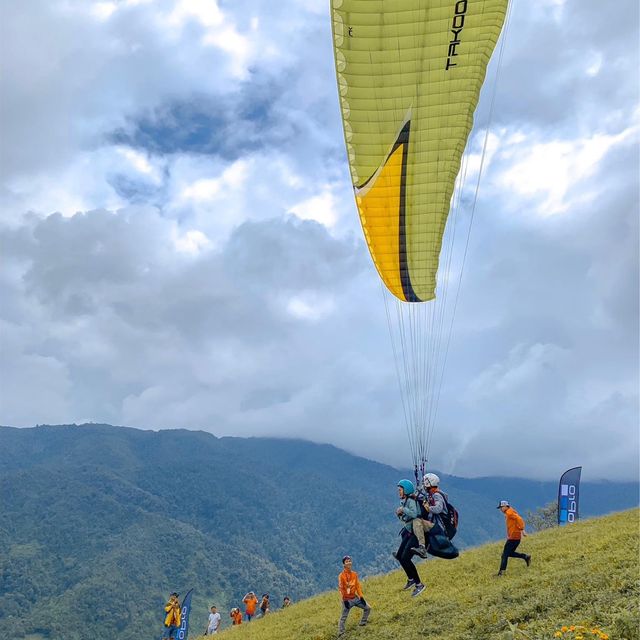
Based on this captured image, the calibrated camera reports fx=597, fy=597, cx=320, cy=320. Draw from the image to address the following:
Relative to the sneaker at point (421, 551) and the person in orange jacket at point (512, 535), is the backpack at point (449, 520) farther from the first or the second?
the person in orange jacket at point (512, 535)

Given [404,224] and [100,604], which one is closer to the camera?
[404,224]

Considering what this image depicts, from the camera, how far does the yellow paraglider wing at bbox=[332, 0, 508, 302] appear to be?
32.6 feet

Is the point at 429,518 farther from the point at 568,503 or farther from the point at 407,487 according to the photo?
the point at 568,503

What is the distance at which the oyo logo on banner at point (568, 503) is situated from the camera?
26625 mm

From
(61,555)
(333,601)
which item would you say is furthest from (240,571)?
(333,601)

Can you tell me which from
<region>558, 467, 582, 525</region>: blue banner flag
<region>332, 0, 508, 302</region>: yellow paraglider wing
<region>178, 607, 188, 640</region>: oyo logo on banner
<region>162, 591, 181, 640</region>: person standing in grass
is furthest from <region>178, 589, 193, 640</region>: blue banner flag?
<region>332, 0, 508, 302</region>: yellow paraglider wing

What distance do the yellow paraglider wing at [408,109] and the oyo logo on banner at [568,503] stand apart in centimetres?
1779

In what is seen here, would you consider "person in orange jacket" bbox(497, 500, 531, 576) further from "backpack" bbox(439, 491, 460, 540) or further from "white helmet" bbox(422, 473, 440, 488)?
"white helmet" bbox(422, 473, 440, 488)

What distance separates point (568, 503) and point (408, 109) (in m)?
22.2

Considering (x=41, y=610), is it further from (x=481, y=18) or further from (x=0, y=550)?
(x=481, y=18)

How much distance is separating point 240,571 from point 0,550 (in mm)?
78048

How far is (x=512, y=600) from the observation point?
9633mm

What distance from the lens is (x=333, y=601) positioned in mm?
16531

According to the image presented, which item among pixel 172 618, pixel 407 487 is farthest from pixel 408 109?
pixel 172 618
